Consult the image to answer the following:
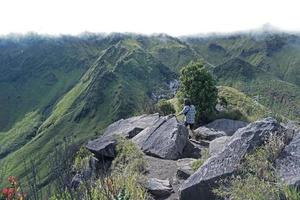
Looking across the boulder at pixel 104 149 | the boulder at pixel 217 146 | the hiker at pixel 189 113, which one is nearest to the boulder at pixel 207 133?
the hiker at pixel 189 113

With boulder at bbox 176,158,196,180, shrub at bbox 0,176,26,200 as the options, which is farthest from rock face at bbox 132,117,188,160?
shrub at bbox 0,176,26,200

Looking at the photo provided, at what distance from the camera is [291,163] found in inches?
691

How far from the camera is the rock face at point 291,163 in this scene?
16.4 metres

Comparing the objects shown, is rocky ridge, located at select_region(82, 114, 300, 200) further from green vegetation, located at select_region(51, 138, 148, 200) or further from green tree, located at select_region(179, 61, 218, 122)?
green tree, located at select_region(179, 61, 218, 122)

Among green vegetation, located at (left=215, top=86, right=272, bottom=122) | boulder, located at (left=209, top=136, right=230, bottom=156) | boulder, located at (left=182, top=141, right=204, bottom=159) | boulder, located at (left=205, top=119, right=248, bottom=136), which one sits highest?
boulder, located at (left=209, top=136, right=230, bottom=156)

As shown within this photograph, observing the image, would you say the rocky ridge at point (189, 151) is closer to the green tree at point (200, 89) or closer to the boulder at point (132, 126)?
the boulder at point (132, 126)

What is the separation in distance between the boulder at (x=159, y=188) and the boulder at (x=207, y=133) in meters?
9.63

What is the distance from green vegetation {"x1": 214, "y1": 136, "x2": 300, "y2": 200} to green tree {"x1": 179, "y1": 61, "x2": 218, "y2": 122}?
54.7 ft

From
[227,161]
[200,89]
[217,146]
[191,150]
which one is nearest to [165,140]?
[191,150]

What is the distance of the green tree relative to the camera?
35.9 metres

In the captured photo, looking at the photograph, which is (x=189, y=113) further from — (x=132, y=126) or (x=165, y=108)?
(x=165, y=108)

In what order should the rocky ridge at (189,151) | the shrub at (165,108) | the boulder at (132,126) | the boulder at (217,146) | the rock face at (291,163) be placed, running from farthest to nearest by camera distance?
1. the shrub at (165,108)
2. the boulder at (132,126)
3. the boulder at (217,146)
4. the rocky ridge at (189,151)
5. the rock face at (291,163)

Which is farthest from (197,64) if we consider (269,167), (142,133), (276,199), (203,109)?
(276,199)

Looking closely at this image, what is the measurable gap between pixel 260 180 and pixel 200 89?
63.1 feet
